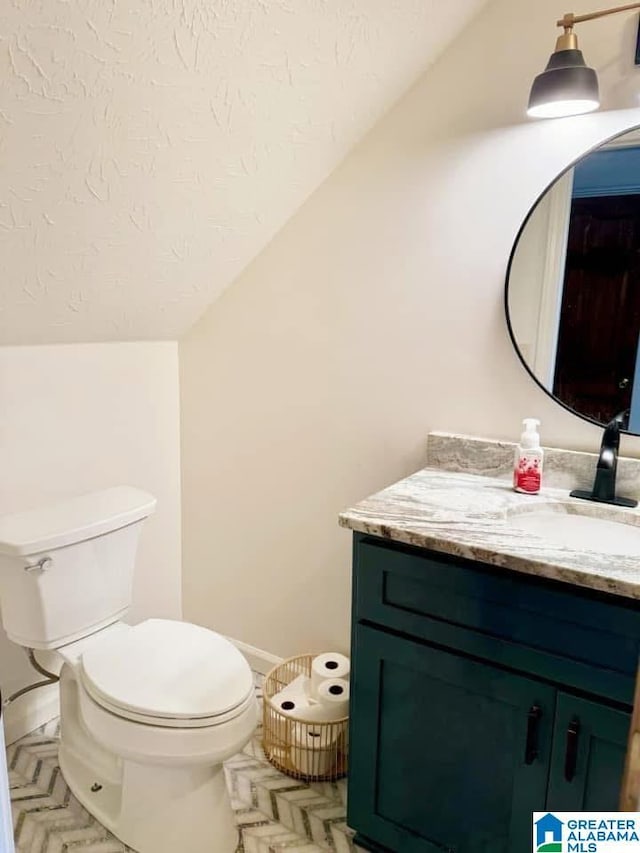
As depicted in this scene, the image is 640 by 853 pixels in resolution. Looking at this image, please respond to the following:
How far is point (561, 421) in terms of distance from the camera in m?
1.59

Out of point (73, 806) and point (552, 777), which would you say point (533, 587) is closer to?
point (552, 777)

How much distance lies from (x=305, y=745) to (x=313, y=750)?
0.03m

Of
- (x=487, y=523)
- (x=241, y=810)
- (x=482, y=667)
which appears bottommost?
(x=241, y=810)

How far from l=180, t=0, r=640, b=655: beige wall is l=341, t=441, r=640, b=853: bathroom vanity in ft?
1.21

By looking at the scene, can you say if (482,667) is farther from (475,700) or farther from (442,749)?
(442,749)

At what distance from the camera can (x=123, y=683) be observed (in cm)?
146

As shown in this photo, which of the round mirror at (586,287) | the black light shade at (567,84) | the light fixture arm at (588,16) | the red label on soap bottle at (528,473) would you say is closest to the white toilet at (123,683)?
the red label on soap bottle at (528,473)

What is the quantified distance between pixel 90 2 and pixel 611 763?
1.57m

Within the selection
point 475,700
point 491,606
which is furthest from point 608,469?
point 475,700

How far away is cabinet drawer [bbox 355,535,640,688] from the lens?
42.8 inches

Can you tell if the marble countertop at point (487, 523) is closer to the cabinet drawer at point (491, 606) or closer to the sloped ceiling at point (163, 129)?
the cabinet drawer at point (491, 606)

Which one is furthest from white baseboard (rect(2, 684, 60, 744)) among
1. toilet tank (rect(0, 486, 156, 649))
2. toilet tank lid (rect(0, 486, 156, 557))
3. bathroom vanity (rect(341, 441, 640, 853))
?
bathroom vanity (rect(341, 441, 640, 853))

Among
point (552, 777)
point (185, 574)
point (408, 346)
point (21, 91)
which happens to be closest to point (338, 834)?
point (552, 777)

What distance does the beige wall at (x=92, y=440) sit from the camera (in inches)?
69.6
